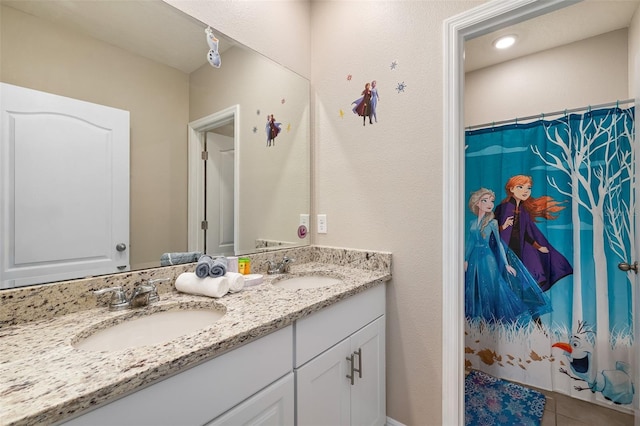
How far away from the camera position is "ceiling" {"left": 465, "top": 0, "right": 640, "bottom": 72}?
5.68 feet

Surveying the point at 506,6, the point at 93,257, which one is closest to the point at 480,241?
the point at 506,6

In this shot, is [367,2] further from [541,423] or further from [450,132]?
[541,423]

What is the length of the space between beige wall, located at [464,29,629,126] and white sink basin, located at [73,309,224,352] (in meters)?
2.48

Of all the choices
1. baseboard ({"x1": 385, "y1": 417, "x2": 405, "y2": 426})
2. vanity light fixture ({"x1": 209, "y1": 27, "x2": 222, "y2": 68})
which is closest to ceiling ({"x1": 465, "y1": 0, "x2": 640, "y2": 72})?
vanity light fixture ({"x1": 209, "y1": 27, "x2": 222, "y2": 68})

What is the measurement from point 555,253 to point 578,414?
910 millimetres

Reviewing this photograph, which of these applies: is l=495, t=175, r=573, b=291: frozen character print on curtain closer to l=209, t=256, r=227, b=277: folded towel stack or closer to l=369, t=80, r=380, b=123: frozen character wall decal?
l=369, t=80, r=380, b=123: frozen character wall decal

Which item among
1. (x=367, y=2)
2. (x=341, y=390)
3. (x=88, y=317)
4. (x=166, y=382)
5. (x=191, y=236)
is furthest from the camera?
(x=367, y=2)

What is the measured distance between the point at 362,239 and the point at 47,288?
4.15ft

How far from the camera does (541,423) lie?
64.2 inches

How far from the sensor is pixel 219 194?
4.60ft

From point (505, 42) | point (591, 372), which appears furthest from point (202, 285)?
point (505, 42)

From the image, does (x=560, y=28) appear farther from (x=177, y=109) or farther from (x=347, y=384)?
(x=347, y=384)

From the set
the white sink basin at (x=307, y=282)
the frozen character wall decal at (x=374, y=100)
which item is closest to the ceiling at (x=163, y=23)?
the frozen character wall decal at (x=374, y=100)

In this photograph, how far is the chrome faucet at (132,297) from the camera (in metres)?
Answer: 0.94
